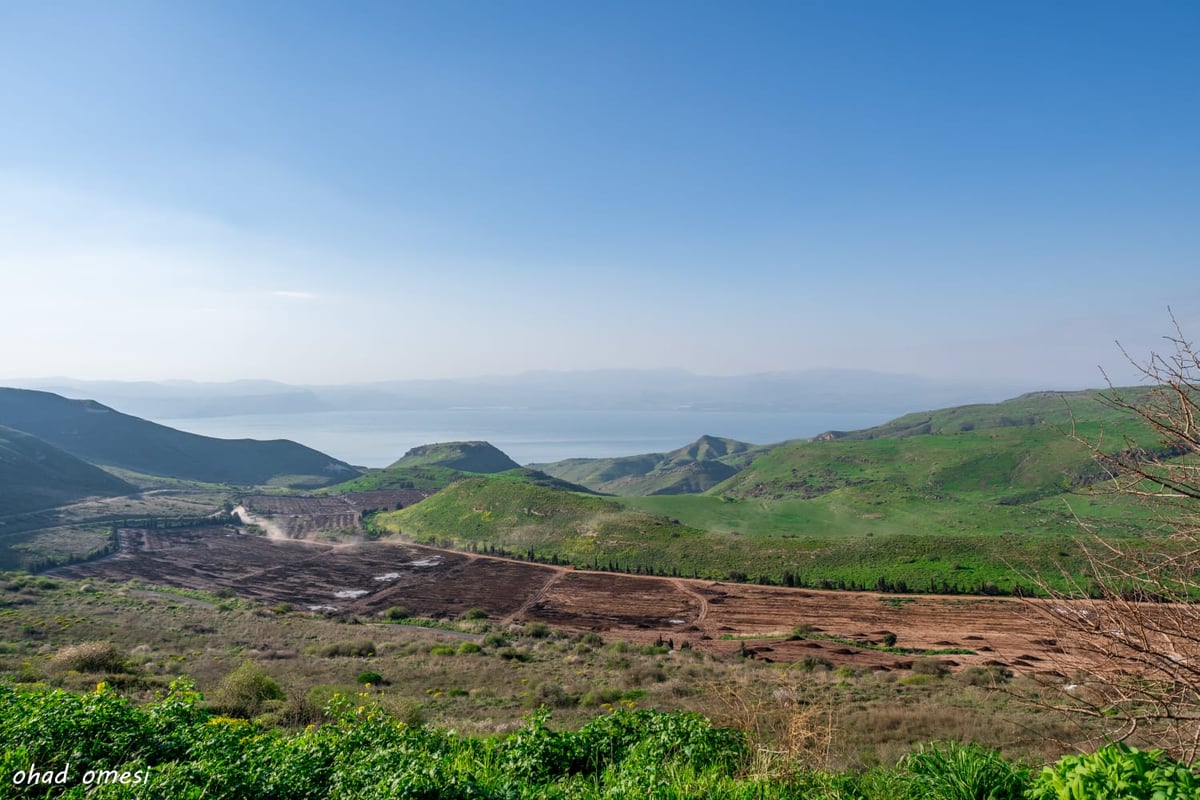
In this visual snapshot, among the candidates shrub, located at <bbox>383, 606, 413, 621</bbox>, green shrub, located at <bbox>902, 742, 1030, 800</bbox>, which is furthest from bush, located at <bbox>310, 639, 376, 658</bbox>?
green shrub, located at <bbox>902, 742, 1030, 800</bbox>

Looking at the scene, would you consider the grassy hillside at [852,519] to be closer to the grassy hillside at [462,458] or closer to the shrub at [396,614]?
the shrub at [396,614]

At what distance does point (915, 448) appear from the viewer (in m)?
98.1

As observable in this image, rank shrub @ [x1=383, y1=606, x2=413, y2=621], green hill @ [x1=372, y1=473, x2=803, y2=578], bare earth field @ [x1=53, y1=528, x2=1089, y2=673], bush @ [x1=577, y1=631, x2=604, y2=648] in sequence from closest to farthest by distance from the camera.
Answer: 1. bush @ [x1=577, y1=631, x2=604, y2=648]
2. bare earth field @ [x1=53, y1=528, x2=1089, y2=673]
3. shrub @ [x1=383, y1=606, x2=413, y2=621]
4. green hill @ [x1=372, y1=473, x2=803, y2=578]

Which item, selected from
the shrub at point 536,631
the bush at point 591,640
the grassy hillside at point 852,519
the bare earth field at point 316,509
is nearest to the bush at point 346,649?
the shrub at point 536,631

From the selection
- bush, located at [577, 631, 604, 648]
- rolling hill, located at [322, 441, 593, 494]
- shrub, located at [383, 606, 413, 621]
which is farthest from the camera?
rolling hill, located at [322, 441, 593, 494]

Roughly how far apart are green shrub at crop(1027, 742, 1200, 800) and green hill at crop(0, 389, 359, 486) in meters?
143

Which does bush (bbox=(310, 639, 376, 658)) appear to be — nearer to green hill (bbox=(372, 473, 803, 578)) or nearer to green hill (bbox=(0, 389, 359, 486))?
green hill (bbox=(372, 473, 803, 578))

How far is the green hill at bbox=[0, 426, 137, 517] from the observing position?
70.1 m

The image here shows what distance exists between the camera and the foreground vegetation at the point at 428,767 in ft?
15.5

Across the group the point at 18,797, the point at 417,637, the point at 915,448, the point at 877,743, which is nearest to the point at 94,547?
the point at 417,637

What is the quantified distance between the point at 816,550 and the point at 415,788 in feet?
168

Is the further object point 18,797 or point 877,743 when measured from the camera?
point 877,743

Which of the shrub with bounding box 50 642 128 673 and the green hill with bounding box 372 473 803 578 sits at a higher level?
the shrub with bounding box 50 642 128 673

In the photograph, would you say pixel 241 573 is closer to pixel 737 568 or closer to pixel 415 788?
pixel 737 568
